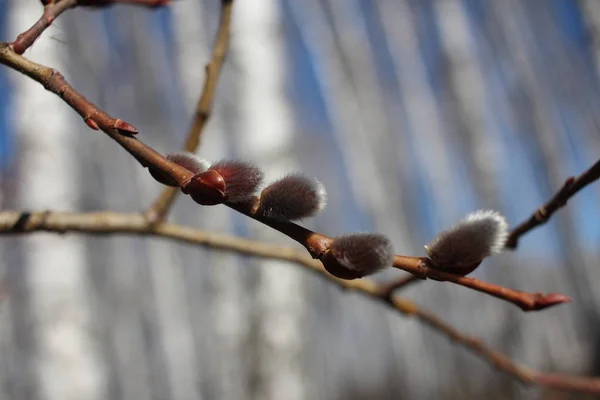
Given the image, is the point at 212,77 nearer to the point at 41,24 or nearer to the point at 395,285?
the point at 41,24

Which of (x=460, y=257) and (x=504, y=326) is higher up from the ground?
(x=504, y=326)

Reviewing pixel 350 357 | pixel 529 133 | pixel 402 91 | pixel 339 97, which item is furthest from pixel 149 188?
pixel 350 357

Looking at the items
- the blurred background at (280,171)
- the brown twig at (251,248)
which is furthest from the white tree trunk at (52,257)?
the brown twig at (251,248)

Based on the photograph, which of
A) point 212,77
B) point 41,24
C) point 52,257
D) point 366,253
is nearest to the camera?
point 366,253

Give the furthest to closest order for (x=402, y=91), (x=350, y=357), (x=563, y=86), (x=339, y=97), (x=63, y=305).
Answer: (x=350, y=357)
(x=563, y=86)
(x=402, y=91)
(x=339, y=97)
(x=63, y=305)

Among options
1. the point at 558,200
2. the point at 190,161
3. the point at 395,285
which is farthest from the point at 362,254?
the point at 395,285

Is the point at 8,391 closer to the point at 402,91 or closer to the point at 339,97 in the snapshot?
the point at 339,97

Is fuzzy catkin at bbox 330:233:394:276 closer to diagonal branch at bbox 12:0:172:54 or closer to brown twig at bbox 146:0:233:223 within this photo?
diagonal branch at bbox 12:0:172:54
